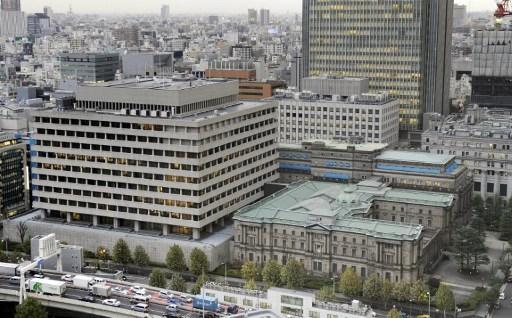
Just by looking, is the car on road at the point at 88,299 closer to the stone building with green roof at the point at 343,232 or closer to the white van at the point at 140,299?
the white van at the point at 140,299

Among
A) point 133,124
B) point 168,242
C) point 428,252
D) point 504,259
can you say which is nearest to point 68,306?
point 168,242

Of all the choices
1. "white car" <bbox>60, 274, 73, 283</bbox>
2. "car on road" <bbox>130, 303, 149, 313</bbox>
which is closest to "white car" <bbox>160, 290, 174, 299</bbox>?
"car on road" <bbox>130, 303, 149, 313</bbox>

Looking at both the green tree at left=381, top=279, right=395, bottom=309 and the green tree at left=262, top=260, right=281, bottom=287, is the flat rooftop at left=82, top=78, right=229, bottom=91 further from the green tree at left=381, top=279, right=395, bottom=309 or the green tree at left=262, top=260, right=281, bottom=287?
the green tree at left=381, top=279, right=395, bottom=309

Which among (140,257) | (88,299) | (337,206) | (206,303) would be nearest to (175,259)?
(140,257)

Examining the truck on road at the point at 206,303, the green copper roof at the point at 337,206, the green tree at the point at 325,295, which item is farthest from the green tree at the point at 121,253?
the green tree at the point at 325,295

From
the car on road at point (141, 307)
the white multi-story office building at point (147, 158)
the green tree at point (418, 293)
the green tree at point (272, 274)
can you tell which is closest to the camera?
the car on road at point (141, 307)

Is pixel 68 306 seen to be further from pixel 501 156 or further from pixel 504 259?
pixel 501 156

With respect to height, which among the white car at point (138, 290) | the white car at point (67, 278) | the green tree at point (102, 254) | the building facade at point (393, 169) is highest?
the building facade at point (393, 169)

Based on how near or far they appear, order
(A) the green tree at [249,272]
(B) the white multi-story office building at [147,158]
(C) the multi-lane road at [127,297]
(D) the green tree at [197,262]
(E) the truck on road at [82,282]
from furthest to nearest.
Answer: (B) the white multi-story office building at [147,158], (D) the green tree at [197,262], (A) the green tree at [249,272], (E) the truck on road at [82,282], (C) the multi-lane road at [127,297]
